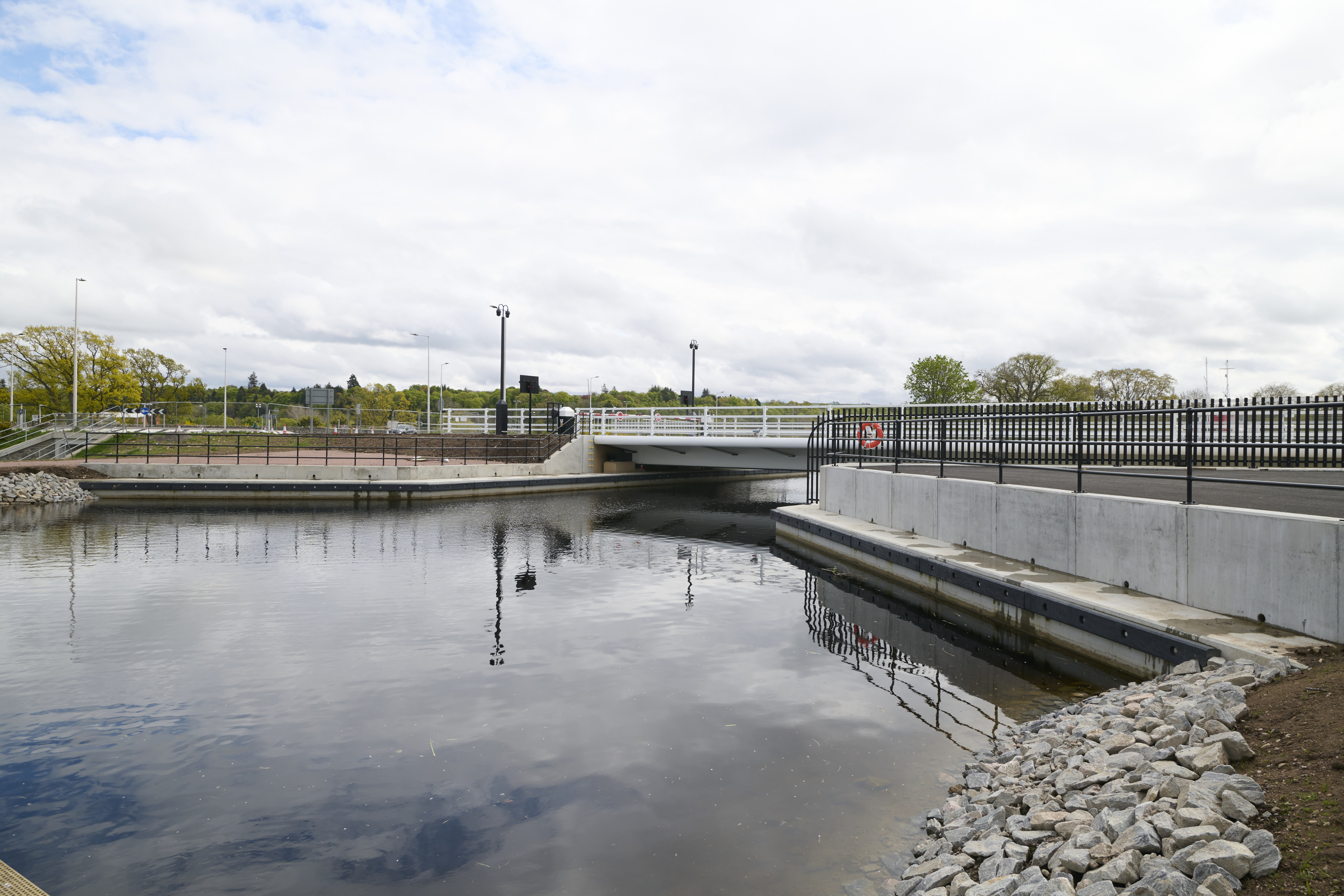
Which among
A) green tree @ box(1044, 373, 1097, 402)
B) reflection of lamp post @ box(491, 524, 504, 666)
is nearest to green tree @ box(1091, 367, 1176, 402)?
green tree @ box(1044, 373, 1097, 402)

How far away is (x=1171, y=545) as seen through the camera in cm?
848

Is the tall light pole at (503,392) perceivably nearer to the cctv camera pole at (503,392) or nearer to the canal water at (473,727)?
the cctv camera pole at (503,392)

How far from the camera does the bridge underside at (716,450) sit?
3328cm

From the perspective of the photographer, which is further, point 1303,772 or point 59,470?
point 59,470

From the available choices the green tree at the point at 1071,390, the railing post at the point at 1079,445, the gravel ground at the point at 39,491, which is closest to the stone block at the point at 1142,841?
the railing post at the point at 1079,445

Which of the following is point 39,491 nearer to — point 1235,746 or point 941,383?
point 1235,746

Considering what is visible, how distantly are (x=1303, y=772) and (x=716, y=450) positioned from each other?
3401cm

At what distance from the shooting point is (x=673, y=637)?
33.8 feet

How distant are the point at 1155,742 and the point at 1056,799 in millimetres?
928

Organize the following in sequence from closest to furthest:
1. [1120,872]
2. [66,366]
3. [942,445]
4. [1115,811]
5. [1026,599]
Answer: [1120,872] < [1115,811] < [1026,599] < [942,445] < [66,366]

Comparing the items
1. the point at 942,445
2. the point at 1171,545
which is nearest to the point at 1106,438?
the point at 942,445

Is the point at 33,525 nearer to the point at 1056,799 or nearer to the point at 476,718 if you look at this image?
the point at 476,718

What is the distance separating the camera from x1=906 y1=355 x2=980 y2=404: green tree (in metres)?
72.4

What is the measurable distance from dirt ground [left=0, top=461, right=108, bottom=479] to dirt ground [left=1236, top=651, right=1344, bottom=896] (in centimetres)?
3588
